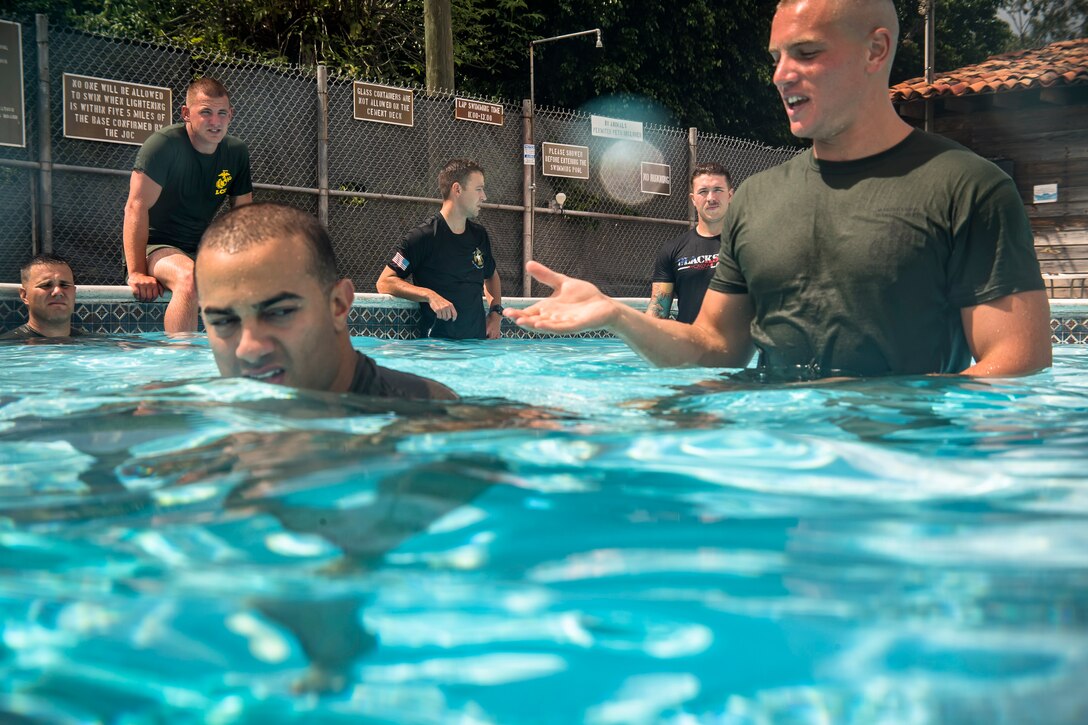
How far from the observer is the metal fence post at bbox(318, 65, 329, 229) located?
11297mm

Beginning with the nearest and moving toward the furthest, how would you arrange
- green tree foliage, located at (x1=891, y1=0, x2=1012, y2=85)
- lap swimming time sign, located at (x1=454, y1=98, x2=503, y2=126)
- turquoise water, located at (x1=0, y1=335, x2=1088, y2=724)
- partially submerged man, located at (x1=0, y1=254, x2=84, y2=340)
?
turquoise water, located at (x1=0, y1=335, x2=1088, y2=724)
partially submerged man, located at (x1=0, y1=254, x2=84, y2=340)
lap swimming time sign, located at (x1=454, y1=98, x2=503, y2=126)
green tree foliage, located at (x1=891, y1=0, x2=1012, y2=85)

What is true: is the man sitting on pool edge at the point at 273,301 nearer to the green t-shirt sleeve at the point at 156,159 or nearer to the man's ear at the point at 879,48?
the man's ear at the point at 879,48

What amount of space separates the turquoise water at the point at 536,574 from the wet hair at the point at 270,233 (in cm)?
55

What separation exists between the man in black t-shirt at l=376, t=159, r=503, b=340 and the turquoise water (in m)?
5.79

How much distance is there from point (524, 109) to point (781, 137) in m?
12.8

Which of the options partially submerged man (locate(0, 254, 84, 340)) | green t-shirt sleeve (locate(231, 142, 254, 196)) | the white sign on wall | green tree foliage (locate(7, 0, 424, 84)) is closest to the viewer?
partially submerged man (locate(0, 254, 84, 340))

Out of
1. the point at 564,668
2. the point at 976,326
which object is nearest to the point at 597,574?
the point at 564,668

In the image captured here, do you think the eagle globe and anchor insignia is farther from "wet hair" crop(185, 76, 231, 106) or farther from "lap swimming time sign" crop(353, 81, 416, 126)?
"lap swimming time sign" crop(353, 81, 416, 126)

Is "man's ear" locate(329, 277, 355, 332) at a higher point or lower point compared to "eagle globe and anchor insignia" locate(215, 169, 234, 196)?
lower

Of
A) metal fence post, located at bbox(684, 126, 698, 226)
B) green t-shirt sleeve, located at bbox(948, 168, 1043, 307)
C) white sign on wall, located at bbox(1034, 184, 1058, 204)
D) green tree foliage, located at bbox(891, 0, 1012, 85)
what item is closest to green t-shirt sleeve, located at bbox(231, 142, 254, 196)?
green t-shirt sleeve, located at bbox(948, 168, 1043, 307)

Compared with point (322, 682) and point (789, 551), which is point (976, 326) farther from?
point (322, 682)

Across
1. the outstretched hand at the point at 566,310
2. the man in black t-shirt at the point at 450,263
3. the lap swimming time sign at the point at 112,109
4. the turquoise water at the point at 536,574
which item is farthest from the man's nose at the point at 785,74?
the lap swimming time sign at the point at 112,109

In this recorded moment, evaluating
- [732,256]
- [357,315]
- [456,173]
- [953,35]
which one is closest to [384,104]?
[456,173]

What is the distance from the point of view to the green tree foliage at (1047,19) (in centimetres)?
3177
